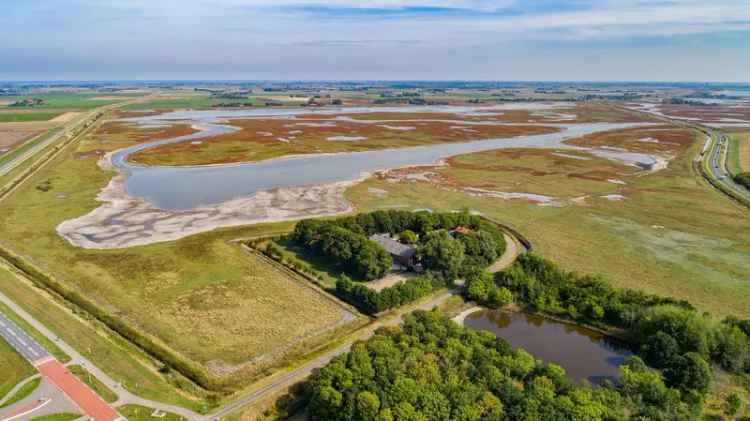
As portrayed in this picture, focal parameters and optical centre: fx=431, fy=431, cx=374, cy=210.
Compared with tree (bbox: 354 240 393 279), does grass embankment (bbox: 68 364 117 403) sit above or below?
below

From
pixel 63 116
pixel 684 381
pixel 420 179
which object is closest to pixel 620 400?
pixel 684 381

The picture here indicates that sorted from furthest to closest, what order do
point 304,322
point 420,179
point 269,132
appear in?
point 269,132, point 420,179, point 304,322

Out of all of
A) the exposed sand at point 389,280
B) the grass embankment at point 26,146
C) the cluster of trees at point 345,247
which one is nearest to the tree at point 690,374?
the exposed sand at point 389,280

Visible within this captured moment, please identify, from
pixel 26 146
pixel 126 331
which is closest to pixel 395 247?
pixel 126 331

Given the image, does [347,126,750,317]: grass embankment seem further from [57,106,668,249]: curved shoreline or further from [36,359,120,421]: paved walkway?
[36,359,120,421]: paved walkway

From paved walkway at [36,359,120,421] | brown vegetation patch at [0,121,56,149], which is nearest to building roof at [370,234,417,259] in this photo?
paved walkway at [36,359,120,421]

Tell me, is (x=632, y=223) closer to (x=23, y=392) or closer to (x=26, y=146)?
(x=23, y=392)

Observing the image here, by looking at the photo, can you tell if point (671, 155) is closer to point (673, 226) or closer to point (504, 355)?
point (673, 226)
